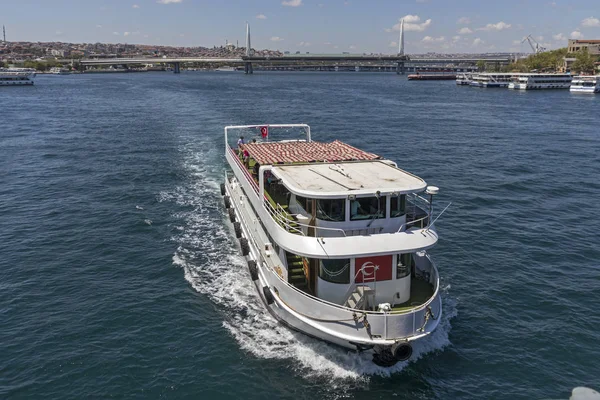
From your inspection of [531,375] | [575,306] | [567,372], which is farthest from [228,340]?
[575,306]

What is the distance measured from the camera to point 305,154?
2825cm

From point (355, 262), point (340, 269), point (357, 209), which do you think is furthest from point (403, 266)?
point (357, 209)

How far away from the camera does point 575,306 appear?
2511cm

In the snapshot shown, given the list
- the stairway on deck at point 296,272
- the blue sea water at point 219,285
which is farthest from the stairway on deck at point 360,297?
the stairway on deck at point 296,272

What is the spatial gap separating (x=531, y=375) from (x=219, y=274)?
1716 centimetres

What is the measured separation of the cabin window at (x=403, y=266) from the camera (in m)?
20.4

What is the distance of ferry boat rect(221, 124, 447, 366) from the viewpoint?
18641 millimetres

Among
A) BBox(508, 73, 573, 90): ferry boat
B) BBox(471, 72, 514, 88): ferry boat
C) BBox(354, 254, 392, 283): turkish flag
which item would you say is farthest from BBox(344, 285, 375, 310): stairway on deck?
BBox(471, 72, 514, 88): ferry boat

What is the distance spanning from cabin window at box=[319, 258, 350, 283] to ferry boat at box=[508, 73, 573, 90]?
170063 mm

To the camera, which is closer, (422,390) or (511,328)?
(422,390)

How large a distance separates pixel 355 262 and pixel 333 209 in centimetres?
245

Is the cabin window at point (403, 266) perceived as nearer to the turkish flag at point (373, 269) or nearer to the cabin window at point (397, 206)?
the turkish flag at point (373, 269)

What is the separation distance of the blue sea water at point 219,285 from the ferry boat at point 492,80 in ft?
430

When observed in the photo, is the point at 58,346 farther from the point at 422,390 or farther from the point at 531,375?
the point at 531,375
